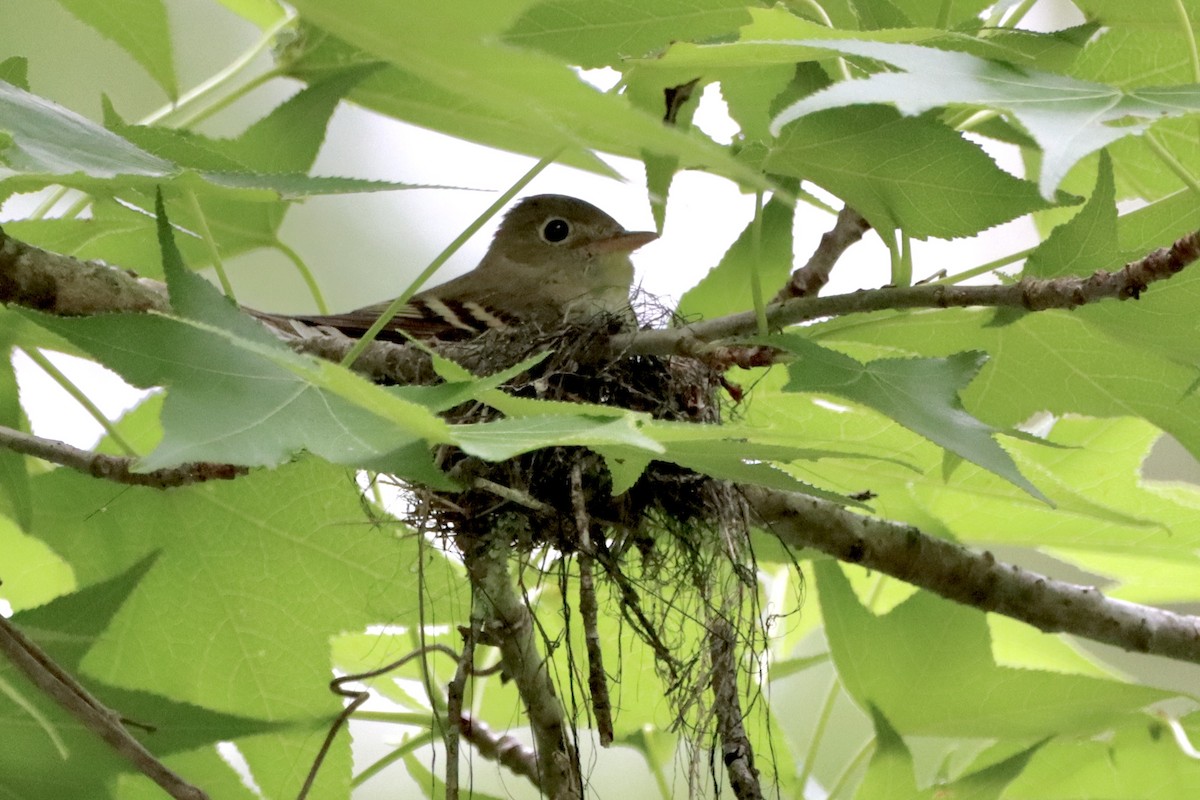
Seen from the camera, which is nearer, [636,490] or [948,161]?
[948,161]

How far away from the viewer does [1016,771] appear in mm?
1366

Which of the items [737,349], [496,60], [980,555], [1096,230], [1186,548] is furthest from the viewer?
[1186,548]

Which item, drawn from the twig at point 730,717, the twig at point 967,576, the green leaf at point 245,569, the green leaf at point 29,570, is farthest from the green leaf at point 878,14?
the green leaf at point 29,570

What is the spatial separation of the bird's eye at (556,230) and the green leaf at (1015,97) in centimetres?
166

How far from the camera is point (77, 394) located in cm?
133

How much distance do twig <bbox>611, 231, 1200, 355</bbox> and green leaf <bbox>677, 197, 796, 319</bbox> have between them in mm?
345

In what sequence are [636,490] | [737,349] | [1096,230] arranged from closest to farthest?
[1096,230], [737,349], [636,490]

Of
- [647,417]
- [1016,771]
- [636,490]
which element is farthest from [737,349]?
[1016,771]

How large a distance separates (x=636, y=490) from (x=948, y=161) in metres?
0.48

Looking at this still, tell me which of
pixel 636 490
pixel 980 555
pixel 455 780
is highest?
pixel 636 490

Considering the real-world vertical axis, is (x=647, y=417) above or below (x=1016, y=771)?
above

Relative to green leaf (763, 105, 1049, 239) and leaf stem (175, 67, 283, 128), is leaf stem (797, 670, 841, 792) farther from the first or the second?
leaf stem (175, 67, 283, 128)

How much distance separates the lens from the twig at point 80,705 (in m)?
1.13

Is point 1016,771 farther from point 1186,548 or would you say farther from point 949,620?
point 1186,548
